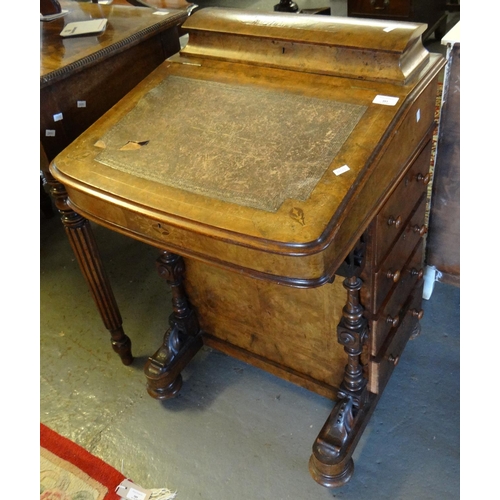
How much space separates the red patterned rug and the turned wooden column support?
64 centimetres

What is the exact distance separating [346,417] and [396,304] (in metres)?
0.39

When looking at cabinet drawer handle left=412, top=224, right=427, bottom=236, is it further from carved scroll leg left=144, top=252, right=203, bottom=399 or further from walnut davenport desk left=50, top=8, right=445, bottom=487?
carved scroll leg left=144, top=252, right=203, bottom=399

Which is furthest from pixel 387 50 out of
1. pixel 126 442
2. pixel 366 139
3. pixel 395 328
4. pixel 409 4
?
pixel 409 4

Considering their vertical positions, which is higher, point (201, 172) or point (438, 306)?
point (201, 172)

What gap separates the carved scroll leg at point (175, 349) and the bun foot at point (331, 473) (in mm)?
574

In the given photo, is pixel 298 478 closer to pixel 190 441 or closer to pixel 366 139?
pixel 190 441

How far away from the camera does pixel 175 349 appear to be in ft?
6.38

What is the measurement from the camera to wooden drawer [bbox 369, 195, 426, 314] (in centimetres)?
152

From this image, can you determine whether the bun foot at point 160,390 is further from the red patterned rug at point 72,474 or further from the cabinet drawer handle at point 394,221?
the cabinet drawer handle at point 394,221

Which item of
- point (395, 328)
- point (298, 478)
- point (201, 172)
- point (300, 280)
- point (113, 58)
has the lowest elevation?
point (298, 478)

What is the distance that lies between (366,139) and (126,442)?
1282 millimetres

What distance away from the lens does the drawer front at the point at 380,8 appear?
341cm

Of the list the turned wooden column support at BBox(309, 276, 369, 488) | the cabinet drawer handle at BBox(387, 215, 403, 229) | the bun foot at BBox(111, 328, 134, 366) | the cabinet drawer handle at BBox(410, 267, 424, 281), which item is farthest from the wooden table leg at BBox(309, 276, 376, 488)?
the bun foot at BBox(111, 328, 134, 366)

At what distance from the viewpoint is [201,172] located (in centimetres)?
122
